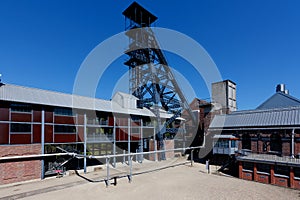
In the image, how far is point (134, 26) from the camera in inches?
917

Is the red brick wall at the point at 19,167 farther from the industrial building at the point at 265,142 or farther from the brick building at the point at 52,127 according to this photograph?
the industrial building at the point at 265,142

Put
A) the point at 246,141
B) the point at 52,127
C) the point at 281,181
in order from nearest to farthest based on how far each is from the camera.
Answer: the point at 281,181
the point at 52,127
the point at 246,141

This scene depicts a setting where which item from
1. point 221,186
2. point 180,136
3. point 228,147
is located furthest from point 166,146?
point 221,186

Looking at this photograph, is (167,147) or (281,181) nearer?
(281,181)

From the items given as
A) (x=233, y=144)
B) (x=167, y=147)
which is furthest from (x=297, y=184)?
(x=167, y=147)

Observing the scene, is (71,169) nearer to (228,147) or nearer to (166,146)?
(166,146)

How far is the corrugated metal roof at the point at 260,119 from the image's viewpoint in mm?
17822

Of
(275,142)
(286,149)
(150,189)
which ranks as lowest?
(150,189)

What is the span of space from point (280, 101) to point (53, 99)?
1191 inches

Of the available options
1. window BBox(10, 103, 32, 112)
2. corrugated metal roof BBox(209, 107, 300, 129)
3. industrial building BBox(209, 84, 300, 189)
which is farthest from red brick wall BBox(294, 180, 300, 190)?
window BBox(10, 103, 32, 112)

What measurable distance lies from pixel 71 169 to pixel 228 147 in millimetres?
16423

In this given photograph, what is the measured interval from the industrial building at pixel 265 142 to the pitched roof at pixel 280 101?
8.25 metres

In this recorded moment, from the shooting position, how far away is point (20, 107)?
15156 mm

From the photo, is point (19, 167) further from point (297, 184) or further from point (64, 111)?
point (297, 184)
